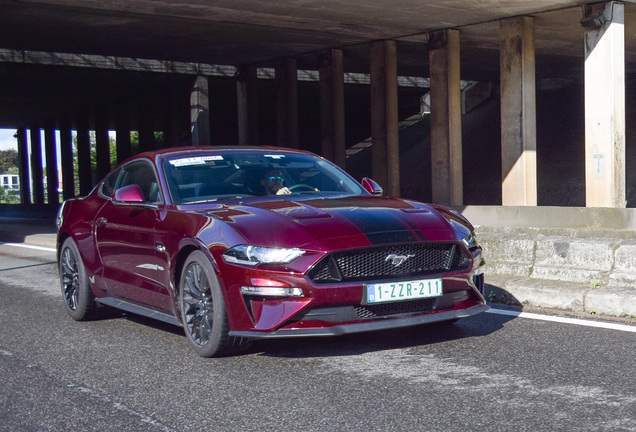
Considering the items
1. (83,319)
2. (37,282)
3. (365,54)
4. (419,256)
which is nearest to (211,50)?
(365,54)

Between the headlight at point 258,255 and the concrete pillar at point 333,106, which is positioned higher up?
the concrete pillar at point 333,106

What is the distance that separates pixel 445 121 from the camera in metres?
26.2

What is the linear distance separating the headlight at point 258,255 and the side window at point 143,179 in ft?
4.39

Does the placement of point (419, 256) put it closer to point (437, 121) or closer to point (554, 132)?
point (437, 121)

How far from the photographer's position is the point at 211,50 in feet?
95.0

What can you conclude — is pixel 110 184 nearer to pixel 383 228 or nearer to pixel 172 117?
pixel 383 228

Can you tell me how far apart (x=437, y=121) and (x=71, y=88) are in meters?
23.7

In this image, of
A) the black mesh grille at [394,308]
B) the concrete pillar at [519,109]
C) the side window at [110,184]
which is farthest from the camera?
the concrete pillar at [519,109]

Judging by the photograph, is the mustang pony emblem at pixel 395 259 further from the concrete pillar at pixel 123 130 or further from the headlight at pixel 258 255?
the concrete pillar at pixel 123 130

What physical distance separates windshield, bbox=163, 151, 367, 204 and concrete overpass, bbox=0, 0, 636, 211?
1378 cm

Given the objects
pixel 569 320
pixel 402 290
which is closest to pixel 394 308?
pixel 402 290

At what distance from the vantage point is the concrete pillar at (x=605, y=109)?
1955cm

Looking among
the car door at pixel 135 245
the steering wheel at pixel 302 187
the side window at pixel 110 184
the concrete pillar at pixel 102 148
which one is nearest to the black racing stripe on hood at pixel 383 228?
the steering wheel at pixel 302 187

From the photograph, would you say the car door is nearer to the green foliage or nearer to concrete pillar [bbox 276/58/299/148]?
concrete pillar [bbox 276/58/299/148]
